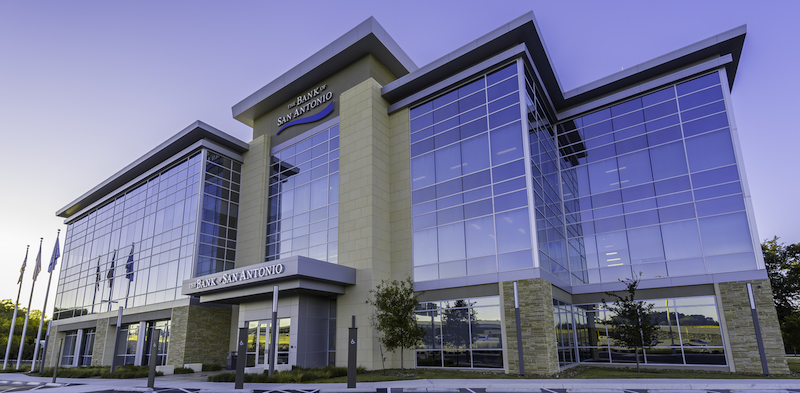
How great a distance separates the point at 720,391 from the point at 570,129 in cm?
1778

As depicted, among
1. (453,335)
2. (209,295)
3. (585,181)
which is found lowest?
(453,335)

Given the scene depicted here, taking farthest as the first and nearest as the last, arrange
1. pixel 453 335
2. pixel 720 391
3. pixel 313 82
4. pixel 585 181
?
pixel 313 82
pixel 585 181
pixel 453 335
pixel 720 391

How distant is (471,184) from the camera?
24359 millimetres

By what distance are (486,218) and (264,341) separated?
43.9 ft

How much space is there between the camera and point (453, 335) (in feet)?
74.4

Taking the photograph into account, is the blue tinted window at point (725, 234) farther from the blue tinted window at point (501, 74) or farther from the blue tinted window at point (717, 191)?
the blue tinted window at point (501, 74)

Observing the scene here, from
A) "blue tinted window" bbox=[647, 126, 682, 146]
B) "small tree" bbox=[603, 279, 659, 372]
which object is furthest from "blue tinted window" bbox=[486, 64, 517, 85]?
"small tree" bbox=[603, 279, 659, 372]

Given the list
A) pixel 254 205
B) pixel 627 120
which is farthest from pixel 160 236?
pixel 627 120

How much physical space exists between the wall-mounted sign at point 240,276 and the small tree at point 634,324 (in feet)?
52.0

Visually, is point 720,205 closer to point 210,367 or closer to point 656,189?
point 656,189

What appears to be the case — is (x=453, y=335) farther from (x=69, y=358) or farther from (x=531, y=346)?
(x=69, y=358)

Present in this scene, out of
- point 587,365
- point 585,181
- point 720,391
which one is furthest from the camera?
point 585,181

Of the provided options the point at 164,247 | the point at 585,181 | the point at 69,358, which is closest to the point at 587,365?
the point at 585,181

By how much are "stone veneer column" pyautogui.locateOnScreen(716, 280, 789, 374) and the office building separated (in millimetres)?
60
